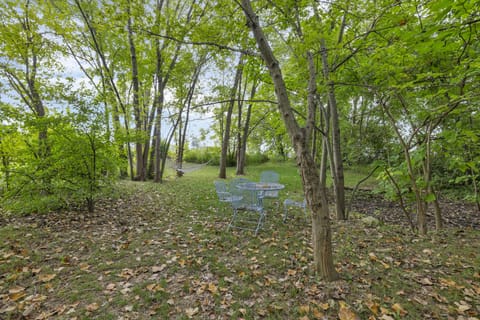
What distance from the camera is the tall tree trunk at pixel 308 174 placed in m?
2.09

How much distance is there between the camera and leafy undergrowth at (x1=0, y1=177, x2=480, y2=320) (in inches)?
73.0

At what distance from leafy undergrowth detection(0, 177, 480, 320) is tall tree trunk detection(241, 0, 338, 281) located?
27cm

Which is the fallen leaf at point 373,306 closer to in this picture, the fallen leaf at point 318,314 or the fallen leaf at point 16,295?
the fallen leaf at point 318,314

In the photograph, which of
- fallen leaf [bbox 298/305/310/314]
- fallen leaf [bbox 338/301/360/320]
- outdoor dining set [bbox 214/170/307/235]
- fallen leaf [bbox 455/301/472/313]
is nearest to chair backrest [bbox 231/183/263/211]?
outdoor dining set [bbox 214/170/307/235]

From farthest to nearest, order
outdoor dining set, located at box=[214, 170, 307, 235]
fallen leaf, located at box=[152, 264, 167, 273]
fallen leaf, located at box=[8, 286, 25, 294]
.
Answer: outdoor dining set, located at box=[214, 170, 307, 235] → fallen leaf, located at box=[152, 264, 167, 273] → fallen leaf, located at box=[8, 286, 25, 294]

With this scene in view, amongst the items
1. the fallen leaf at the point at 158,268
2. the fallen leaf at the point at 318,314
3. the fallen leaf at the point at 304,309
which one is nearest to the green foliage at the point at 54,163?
the fallen leaf at the point at 158,268

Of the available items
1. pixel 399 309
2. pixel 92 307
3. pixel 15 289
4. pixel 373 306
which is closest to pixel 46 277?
pixel 15 289

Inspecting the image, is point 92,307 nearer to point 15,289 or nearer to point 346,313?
point 15,289

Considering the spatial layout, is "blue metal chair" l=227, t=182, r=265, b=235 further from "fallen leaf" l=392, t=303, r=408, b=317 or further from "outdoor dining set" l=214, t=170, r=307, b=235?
"fallen leaf" l=392, t=303, r=408, b=317

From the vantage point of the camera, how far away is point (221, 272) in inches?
96.4

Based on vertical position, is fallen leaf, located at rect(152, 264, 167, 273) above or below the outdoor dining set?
below

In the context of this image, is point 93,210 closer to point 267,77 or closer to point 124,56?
point 267,77

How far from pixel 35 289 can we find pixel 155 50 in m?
8.08

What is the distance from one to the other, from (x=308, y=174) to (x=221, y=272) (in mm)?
1519
